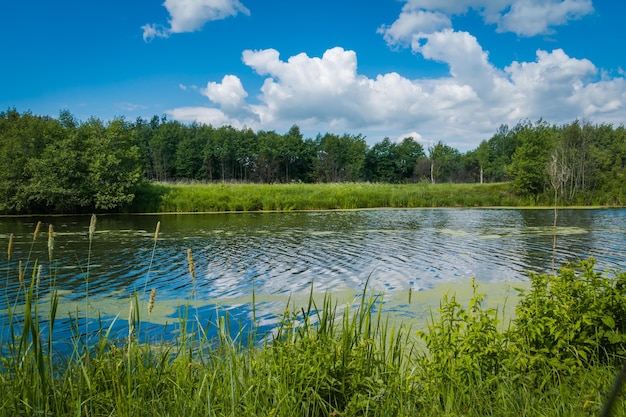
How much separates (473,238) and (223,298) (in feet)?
42.9

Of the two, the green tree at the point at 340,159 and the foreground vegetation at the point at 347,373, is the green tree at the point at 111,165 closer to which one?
the foreground vegetation at the point at 347,373

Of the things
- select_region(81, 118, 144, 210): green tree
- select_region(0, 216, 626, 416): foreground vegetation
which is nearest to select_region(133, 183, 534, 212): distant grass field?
select_region(81, 118, 144, 210): green tree

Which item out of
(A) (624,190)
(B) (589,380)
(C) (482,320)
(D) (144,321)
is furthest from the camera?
(A) (624,190)

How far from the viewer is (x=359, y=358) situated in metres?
3.75

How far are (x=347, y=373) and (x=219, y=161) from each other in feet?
261

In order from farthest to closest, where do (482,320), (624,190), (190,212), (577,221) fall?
1. (624,190)
2. (190,212)
3. (577,221)
4. (482,320)

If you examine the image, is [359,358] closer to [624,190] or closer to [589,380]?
[589,380]

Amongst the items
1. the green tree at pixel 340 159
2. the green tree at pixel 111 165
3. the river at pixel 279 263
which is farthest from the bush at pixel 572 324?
the green tree at pixel 340 159

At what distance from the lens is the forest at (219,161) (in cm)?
3300

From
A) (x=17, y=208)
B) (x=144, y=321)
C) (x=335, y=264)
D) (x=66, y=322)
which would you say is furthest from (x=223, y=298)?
(x=17, y=208)

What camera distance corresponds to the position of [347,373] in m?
3.68

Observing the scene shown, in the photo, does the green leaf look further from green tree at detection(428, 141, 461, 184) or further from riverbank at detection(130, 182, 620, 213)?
green tree at detection(428, 141, 461, 184)

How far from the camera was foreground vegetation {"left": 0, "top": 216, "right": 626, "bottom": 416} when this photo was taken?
9.50 ft

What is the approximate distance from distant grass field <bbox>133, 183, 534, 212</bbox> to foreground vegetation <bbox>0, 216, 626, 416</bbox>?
32.0 metres
